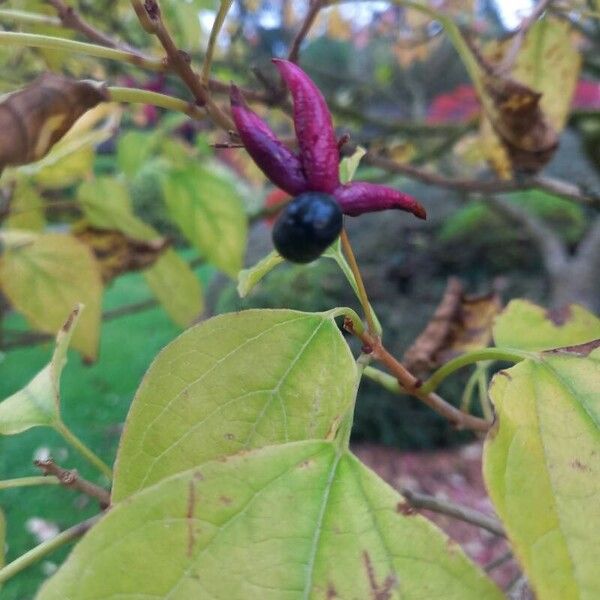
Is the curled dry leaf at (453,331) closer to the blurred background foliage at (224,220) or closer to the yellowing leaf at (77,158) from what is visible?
the blurred background foliage at (224,220)

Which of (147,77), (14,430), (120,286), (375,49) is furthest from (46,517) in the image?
(375,49)

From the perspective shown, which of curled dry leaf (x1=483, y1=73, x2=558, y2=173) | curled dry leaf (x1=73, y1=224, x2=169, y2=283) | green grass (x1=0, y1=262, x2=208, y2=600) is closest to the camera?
curled dry leaf (x1=483, y1=73, x2=558, y2=173)

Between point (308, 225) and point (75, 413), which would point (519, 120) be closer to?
point (308, 225)

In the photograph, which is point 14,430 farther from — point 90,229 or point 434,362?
point 90,229

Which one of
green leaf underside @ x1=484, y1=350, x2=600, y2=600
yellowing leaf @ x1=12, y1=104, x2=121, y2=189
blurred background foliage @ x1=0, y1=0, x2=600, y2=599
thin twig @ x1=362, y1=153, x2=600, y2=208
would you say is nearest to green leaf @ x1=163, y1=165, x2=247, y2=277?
blurred background foliage @ x1=0, y1=0, x2=600, y2=599

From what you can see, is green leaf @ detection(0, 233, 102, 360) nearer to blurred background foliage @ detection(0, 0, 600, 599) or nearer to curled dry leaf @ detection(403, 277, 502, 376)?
blurred background foliage @ detection(0, 0, 600, 599)

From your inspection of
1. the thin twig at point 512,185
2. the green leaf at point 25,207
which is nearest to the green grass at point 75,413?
the green leaf at point 25,207
